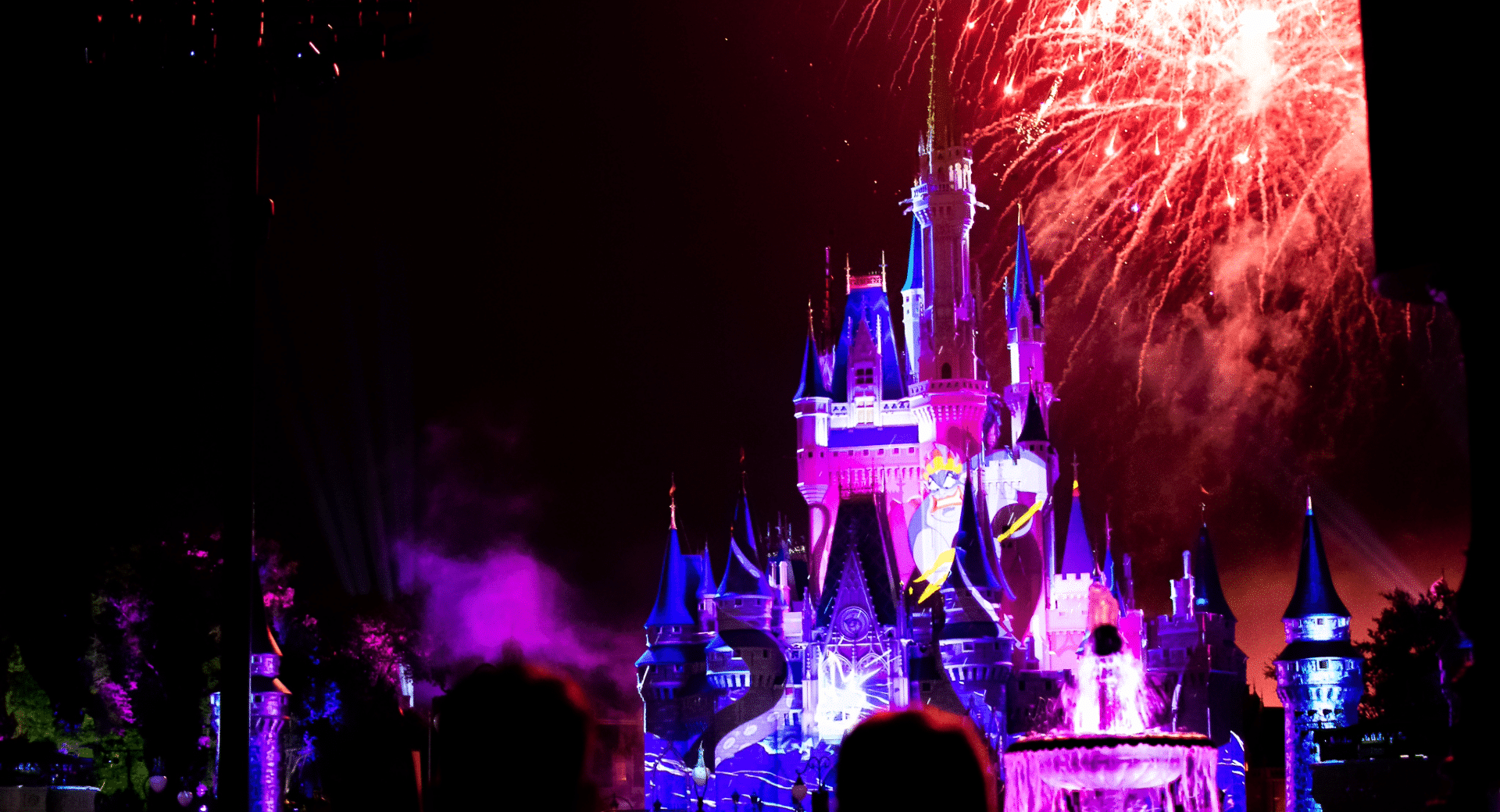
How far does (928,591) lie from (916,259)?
16.8 metres

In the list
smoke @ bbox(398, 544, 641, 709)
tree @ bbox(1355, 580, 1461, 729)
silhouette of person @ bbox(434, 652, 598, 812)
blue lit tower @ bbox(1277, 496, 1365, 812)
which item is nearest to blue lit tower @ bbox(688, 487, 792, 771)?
smoke @ bbox(398, 544, 641, 709)

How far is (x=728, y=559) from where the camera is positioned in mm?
65375

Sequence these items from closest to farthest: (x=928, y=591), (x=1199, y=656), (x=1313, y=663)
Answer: (x=1313, y=663)
(x=1199, y=656)
(x=928, y=591)

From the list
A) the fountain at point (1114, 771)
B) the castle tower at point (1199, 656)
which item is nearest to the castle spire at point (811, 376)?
the castle tower at point (1199, 656)

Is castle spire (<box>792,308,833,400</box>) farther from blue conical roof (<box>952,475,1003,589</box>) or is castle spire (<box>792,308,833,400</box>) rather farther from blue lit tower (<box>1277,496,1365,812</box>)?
blue lit tower (<box>1277,496,1365,812</box>)

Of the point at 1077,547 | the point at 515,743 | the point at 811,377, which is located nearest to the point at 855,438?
the point at 811,377

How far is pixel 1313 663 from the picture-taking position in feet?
187

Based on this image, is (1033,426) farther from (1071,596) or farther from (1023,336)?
(1071,596)

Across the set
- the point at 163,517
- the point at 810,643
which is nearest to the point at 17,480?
the point at 163,517

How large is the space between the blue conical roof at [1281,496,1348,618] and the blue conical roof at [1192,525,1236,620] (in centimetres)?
335

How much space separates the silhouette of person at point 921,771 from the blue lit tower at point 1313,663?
54006 millimetres

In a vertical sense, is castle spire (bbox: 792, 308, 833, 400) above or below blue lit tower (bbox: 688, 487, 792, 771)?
above

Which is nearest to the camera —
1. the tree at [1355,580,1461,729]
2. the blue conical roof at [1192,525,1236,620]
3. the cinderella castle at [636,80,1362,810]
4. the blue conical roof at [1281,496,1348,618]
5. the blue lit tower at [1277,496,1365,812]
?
the tree at [1355,580,1461,729]

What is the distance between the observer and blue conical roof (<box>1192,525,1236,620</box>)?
61750mm
